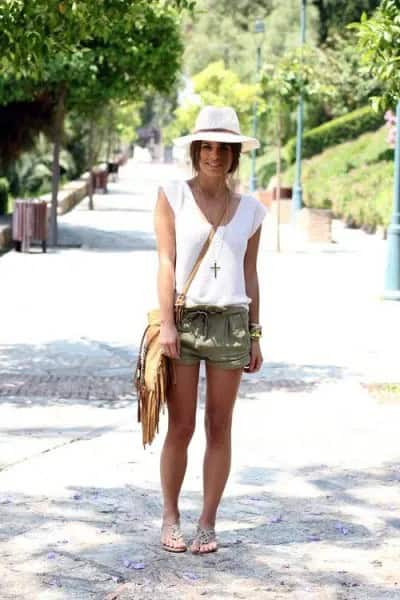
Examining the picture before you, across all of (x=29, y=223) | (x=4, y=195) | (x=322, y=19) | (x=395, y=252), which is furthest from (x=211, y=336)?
(x=322, y=19)

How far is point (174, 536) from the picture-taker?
19.3 feet

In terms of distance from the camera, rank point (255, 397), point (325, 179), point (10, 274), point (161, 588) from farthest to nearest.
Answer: point (325, 179), point (10, 274), point (255, 397), point (161, 588)

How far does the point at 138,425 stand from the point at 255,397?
4.87 ft

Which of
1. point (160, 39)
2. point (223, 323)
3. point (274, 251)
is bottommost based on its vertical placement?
point (274, 251)

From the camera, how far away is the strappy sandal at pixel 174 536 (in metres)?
5.87

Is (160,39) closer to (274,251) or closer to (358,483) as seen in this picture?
(274,251)

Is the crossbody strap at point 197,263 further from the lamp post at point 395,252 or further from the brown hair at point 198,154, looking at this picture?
the lamp post at point 395,252

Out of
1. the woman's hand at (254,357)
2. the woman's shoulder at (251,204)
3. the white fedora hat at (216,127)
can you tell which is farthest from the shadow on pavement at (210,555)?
the white fedora hat at (216,127)

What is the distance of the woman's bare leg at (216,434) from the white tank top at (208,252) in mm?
307

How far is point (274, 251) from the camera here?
27.2 meters

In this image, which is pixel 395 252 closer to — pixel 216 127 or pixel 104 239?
pixel 104 239

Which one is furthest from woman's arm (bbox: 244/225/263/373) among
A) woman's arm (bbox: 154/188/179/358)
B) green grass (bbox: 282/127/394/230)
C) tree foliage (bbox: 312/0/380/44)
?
tree foliage (bbox: 312/0/380/44)

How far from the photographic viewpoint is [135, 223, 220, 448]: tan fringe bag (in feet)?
18.4

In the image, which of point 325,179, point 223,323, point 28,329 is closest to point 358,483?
point 223,323
